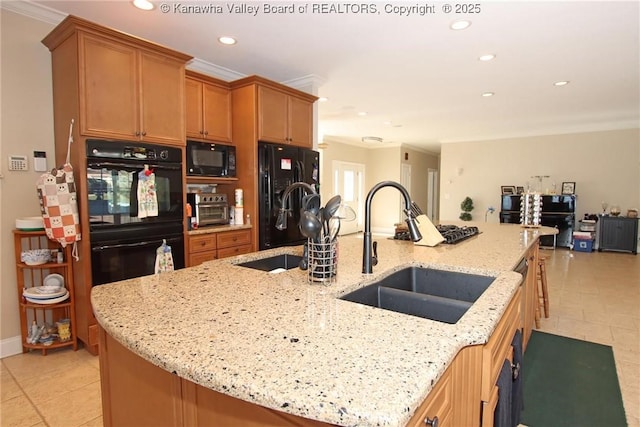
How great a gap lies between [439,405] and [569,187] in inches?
318

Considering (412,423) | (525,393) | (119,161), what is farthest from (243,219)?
(412,423)

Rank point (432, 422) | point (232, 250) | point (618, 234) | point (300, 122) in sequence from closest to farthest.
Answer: point (432, 422)
point (232, 250)
point (300, 122)
point (618, 234)

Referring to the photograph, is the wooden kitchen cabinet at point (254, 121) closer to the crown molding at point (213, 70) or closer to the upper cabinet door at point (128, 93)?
the crown molding at point (213, 70)

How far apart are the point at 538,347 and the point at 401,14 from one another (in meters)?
2.78

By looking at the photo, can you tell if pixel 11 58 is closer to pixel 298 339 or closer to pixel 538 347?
pixel 298 339

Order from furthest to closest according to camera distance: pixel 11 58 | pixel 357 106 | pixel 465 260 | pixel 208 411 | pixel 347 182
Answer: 1. pixel 347 182
2. pixel 357 106
3. pixel 11 58
4. pixel 465 260
5. pixel 208 411

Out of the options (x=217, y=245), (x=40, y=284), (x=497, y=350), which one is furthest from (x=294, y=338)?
(x=40, y=284)

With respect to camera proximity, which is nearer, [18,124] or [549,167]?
[18,124]

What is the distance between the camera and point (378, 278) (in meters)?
1.45

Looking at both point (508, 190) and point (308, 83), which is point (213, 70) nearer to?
point (308, 83)

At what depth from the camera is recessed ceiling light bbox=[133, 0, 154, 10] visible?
7.96 feet

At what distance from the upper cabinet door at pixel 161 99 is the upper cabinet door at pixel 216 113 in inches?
20.6

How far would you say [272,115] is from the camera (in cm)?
367

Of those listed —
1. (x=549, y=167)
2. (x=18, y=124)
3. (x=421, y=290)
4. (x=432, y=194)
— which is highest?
(x=549, y=167)
